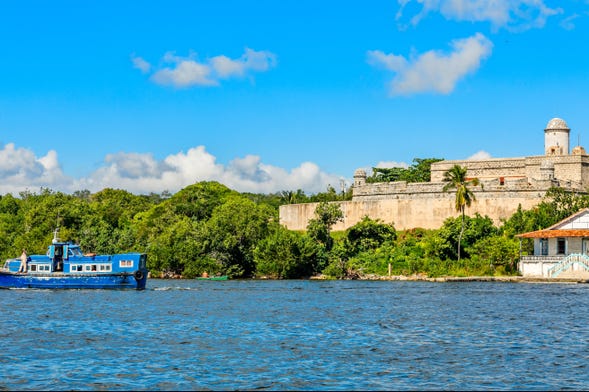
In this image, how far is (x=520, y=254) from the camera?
6612cm

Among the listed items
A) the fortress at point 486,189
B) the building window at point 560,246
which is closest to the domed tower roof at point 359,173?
the fortress at point 486,189

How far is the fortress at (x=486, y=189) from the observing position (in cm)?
7238

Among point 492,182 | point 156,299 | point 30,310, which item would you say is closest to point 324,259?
point 492,182

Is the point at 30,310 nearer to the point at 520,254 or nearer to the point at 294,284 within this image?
the point at 294,284

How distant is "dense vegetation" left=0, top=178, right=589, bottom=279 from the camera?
69125mm

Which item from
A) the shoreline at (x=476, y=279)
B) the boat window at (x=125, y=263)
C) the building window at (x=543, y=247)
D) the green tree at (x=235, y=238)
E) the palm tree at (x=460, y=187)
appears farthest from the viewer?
the green tree at (x=235, y=238)

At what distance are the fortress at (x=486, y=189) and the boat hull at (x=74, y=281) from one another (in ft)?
93.9

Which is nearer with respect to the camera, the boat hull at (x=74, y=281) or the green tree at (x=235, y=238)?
the boat hull at (x=74, y=281)

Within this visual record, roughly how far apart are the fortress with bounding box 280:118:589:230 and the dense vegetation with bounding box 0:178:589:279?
1.57m

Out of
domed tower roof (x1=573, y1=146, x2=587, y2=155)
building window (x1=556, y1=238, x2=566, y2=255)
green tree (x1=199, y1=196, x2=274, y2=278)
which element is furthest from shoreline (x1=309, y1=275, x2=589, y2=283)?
domed tower roof (x1=573, y1=146, x2=587, y2=155)

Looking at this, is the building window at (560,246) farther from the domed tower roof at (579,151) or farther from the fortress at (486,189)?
the domed tower roof at (579,151)

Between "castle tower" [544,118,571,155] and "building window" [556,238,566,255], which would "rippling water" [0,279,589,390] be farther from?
"castle tower" [544,118,571,155]

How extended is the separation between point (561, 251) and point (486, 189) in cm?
1010

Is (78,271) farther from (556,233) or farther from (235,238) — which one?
(556,233)
